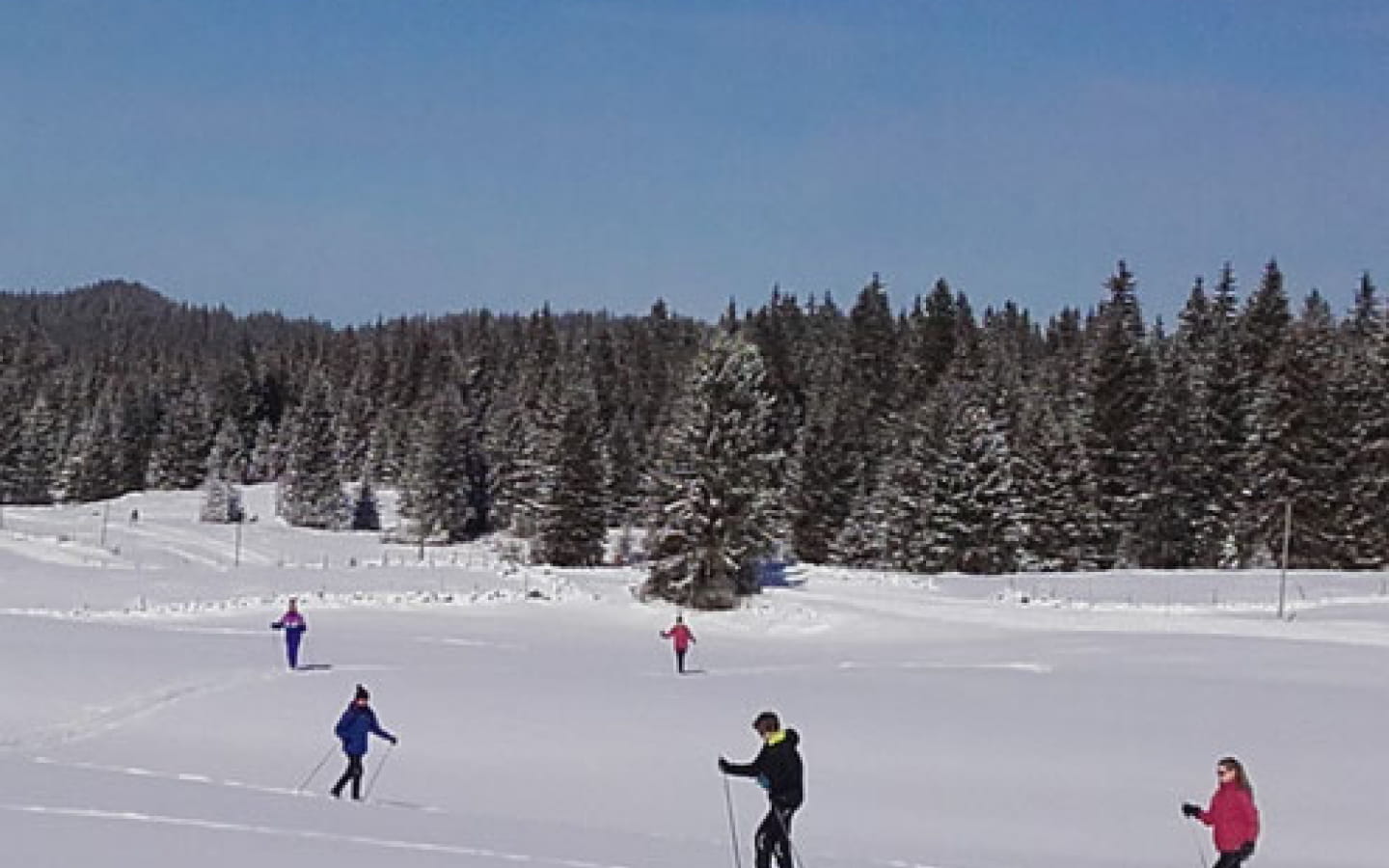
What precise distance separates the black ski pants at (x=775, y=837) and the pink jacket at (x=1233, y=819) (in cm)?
416

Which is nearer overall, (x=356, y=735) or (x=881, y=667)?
(x=356, y=735)

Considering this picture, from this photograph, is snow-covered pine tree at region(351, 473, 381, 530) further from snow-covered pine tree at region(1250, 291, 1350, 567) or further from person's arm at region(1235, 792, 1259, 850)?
person's arm at region(1235, 792, 1259, 850)

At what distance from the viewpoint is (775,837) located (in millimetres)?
13922

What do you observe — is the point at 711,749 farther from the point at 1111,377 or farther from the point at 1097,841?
the point at 1111,377

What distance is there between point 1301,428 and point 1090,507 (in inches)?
371

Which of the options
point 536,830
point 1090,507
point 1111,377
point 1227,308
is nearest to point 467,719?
point 536,830

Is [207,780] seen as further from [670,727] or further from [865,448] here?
[865,448]

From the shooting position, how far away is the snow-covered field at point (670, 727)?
1631 cm

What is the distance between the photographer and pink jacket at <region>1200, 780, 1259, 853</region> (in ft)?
49.0

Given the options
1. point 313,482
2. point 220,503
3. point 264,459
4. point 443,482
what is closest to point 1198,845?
point 443,482

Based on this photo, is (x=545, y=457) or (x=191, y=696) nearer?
(x=191, y=696)

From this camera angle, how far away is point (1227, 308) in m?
81.8

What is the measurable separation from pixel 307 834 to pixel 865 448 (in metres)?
71.4

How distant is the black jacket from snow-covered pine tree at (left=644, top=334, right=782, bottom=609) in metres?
39.5
